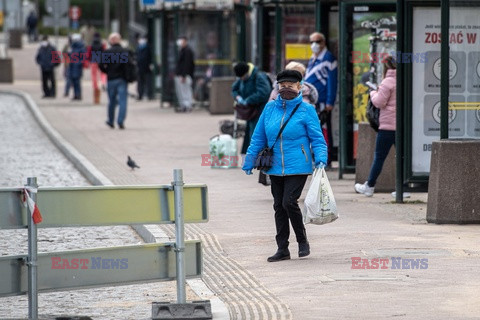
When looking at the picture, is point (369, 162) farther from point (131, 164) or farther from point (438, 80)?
point (131, 164)

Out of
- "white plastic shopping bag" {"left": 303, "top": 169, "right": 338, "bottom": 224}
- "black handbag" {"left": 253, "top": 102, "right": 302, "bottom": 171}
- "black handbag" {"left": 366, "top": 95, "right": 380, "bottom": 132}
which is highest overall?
"black handbag" {"left": 366, "top": 95, "right": 380, "bottom": 132}

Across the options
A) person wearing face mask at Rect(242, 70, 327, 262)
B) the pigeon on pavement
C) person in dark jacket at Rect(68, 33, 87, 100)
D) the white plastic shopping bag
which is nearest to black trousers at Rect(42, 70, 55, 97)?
person in dark jacket at Rect(68, 33, 87, 100)

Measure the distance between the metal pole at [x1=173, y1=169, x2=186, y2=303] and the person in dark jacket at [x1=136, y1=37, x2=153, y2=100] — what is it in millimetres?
28781

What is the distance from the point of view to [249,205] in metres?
14.6

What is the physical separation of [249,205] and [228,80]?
17.0m

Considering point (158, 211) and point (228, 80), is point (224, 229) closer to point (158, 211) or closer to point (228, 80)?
point (158, 211)

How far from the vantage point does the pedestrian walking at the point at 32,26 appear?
71.7 meters

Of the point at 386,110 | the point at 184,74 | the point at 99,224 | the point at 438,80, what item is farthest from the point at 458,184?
the point at 184,74

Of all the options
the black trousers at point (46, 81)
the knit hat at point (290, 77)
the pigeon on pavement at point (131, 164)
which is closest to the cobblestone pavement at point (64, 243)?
the pigeon on pavement at point (131, 164)

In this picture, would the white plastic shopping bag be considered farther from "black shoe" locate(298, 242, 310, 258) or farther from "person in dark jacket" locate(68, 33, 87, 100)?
"person in dark jacket" locate(68, 33, 87, 100)

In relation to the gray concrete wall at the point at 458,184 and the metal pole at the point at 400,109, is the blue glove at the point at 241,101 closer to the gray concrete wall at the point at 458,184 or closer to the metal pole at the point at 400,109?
Result: the metal pole at the point at 400,109

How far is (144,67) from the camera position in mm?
37656

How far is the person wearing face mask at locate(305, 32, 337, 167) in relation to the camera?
1694 cm

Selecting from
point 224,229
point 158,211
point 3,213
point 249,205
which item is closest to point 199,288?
point 158,211
